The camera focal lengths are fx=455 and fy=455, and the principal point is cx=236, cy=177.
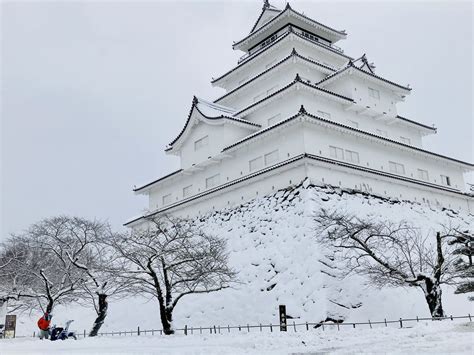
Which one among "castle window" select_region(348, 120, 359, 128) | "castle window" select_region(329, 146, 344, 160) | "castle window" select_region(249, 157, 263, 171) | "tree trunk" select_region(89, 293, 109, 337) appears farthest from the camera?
"castle window" select_region(348, 120, 359, 128)

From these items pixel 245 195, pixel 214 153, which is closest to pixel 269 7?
pixel 214 153

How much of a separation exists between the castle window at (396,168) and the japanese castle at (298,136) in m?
0.09

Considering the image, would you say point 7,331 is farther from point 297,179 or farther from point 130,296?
A: point 297,179

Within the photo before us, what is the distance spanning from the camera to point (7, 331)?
26.7 m

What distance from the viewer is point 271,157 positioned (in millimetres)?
34281

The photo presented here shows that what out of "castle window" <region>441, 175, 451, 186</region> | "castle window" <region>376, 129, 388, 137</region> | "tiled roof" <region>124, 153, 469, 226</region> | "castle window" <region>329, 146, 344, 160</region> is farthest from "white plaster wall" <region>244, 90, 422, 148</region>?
"tiled roof" <region>124, 153, 469, 226</region>

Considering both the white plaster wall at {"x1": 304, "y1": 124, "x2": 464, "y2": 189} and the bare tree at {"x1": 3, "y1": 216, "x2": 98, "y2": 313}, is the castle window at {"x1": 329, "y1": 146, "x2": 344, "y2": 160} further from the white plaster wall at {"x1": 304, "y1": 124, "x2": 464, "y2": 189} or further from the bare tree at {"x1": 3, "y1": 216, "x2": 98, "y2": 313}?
the bare tree at {"x1": 3, "y1": 216, "x2": 98, "y2": 313}

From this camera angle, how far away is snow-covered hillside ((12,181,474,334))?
24.0m

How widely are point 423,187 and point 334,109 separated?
966 centimetres

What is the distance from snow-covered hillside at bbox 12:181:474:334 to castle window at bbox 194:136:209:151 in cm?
648

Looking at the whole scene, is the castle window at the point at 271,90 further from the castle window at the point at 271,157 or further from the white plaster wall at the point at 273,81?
the castle window at the point at 271,157

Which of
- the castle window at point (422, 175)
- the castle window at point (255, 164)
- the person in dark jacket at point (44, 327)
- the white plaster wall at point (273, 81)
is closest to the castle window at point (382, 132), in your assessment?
the castle window at point (422, 175)

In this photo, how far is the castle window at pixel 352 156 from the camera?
1355 inches

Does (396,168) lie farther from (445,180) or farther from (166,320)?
(166,320)
